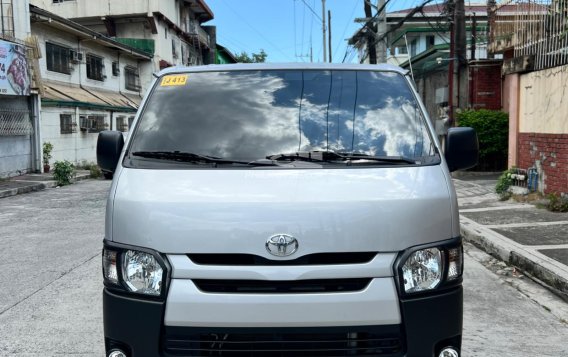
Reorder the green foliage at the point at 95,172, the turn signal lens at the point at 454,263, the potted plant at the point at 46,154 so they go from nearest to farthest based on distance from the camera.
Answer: the turn signal lens at the point at 454,263 < the potted plant at the point at 46,154 < the green foliage at the point at 95,172

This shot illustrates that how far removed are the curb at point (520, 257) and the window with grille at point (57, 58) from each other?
1808cm

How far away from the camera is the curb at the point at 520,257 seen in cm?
572

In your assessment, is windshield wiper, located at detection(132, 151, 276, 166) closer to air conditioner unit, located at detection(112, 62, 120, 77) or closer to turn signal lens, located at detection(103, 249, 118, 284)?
turn signal lens, located at detection(103, 249, 118, 284)

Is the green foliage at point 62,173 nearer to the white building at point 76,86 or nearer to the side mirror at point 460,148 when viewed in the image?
the white building at point 76,86

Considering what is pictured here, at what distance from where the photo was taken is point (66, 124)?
21.4 metres

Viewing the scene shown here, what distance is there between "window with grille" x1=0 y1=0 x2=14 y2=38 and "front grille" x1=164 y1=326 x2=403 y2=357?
58.6 feet

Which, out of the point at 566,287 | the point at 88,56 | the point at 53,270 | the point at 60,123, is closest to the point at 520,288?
the point at 566,287

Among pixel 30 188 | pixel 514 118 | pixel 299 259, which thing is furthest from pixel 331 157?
pixel 30 188

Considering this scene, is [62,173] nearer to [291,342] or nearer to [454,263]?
[291,342]

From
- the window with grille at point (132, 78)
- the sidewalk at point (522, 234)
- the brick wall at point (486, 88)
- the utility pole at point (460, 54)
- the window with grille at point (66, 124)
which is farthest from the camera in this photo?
the window with grille at point (132, 78)

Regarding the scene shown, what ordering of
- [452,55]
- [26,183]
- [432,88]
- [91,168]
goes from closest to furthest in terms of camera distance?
[26,183] → [452,55] → [91,168] → [432,88]

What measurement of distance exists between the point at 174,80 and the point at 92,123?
21106 mm

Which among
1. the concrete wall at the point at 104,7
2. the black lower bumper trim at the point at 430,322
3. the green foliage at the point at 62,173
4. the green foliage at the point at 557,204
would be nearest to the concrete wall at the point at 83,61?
the concrete wall at the point at 104,7

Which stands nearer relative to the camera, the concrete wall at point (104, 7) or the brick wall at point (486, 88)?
the brick wall at point (486, 88)
